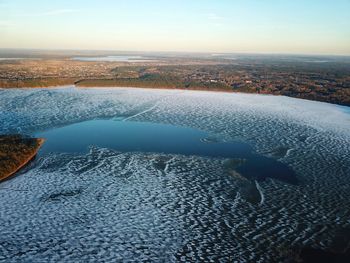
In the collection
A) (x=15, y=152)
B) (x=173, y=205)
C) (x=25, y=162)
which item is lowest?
(x=173, y=205)

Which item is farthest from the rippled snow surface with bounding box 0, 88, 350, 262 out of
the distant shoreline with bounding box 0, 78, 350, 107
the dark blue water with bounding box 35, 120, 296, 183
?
the distant shoreline with bounding box 0, 78, 350, 107

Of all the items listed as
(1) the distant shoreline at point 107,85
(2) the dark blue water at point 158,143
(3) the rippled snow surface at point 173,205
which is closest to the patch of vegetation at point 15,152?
(3) the rippled snow surface at point 173,205

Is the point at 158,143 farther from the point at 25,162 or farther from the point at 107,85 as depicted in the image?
the point at 107,85

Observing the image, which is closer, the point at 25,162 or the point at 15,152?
the point at 25,162

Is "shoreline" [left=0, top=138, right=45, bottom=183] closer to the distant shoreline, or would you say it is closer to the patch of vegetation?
the patch of vegetation

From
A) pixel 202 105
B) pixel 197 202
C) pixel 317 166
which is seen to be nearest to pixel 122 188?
pixel 197 202

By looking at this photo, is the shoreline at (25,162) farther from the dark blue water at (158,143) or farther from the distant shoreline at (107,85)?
the distant shoreline at (107,85)

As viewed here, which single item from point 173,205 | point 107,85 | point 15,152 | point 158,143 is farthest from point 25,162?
point 107,85
